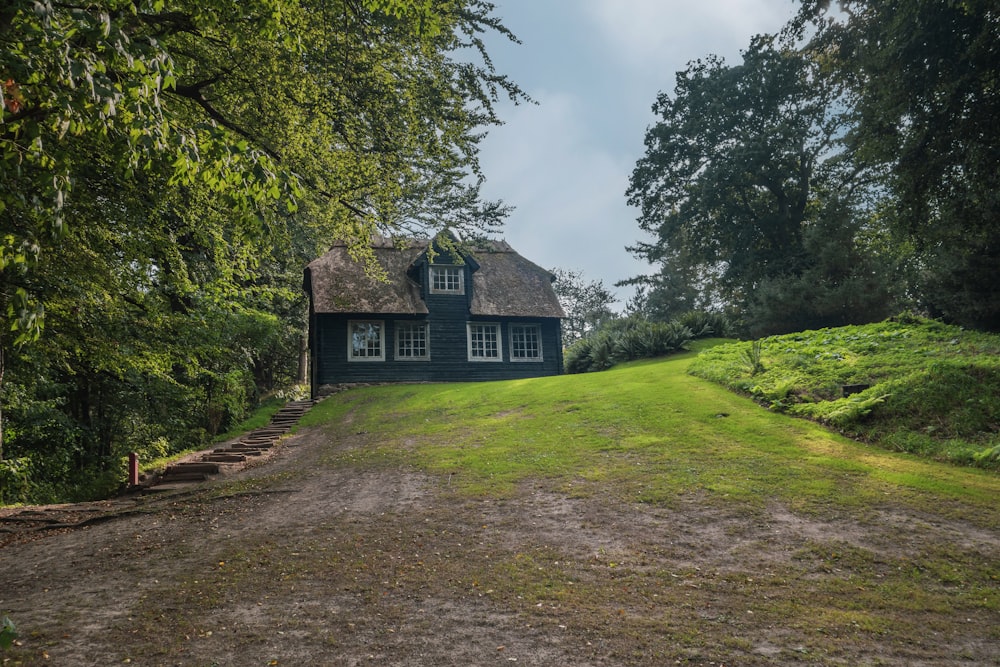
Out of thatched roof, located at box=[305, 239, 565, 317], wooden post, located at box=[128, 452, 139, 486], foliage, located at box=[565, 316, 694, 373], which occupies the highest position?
thatched roof, located at box=[305, 239, 565, 317]

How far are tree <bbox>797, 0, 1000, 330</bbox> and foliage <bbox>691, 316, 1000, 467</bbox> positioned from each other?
5.62 ft

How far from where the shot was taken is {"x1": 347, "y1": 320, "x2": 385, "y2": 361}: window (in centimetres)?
2828

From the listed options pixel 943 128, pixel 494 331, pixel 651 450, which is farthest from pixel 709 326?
pixel 651 450

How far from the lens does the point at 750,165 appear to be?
3092 cm

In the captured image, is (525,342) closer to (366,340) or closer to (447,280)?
(447,280)

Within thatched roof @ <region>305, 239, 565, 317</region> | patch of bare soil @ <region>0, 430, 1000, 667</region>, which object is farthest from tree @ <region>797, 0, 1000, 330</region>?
thatched roof @ <region>305, 239, 565, 317</region>

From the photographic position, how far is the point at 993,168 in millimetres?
12406

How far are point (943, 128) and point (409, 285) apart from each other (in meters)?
22.7

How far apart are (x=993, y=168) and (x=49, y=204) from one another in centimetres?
1646

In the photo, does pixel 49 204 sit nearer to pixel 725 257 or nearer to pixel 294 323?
pixel 294 323

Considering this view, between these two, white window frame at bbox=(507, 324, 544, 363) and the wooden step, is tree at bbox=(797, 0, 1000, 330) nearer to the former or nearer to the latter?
the wooden step

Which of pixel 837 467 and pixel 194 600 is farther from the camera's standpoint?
pixel 837 467

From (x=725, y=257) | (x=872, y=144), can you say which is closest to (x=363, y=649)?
(x=872, y=144)

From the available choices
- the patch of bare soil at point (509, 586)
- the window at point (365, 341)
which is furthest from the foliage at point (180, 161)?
the window at point (365, 341)
